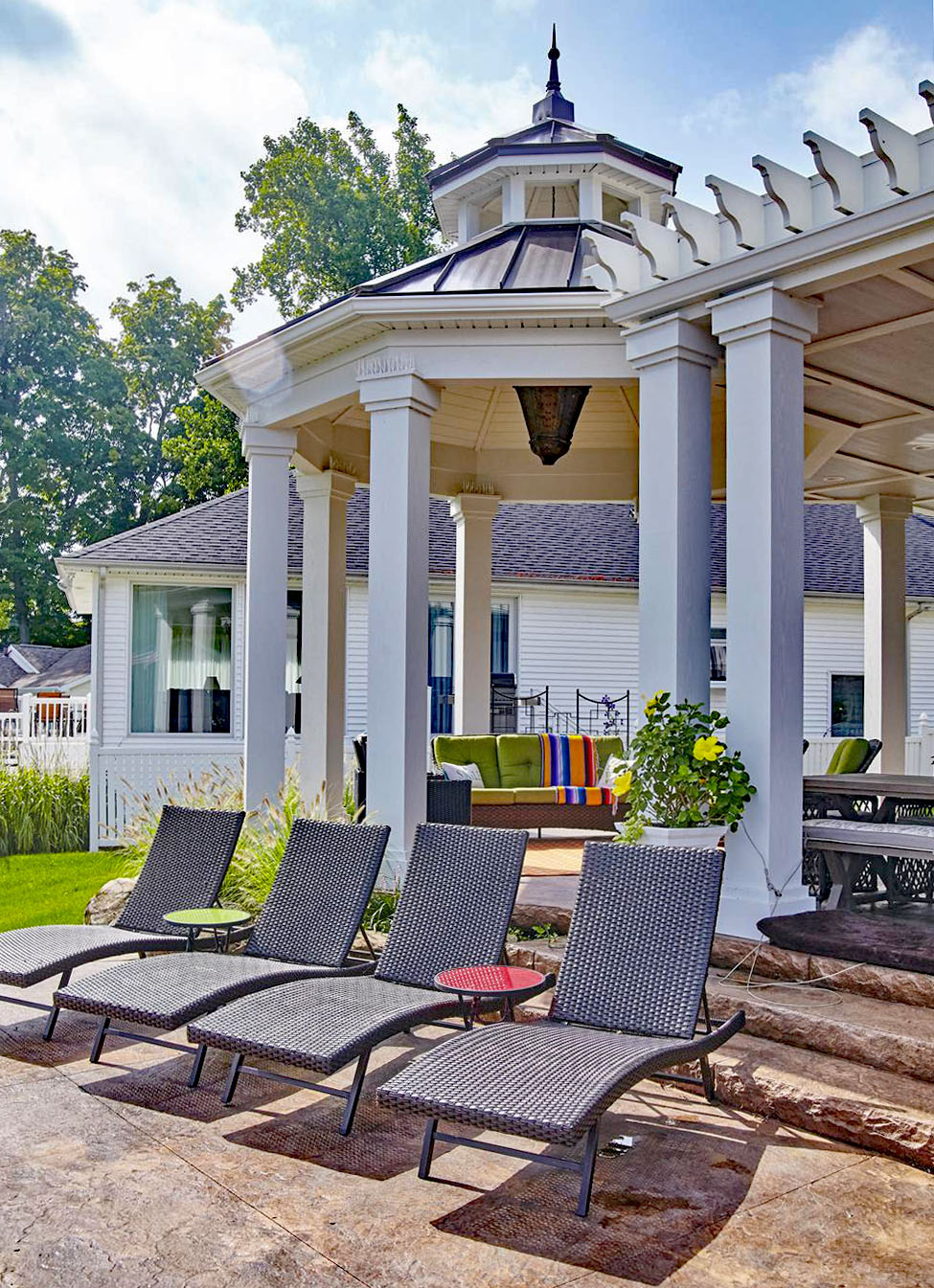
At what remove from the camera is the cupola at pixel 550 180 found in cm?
849

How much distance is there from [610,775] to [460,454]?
3287 millimetres

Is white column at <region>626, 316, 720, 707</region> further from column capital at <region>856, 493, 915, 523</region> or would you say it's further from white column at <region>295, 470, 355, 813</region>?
column capital at <region>856, 493, 915, 523</region>

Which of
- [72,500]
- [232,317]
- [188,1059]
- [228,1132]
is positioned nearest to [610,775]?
[188,1059]

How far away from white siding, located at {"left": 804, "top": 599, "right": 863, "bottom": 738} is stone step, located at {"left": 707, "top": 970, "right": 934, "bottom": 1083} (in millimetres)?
13230

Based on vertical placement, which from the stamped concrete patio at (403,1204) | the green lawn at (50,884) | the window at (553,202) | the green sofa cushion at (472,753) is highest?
the window at (553,202)

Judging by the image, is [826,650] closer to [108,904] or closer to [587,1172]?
[108,904]

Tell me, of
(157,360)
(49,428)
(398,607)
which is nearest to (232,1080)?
(398,607)

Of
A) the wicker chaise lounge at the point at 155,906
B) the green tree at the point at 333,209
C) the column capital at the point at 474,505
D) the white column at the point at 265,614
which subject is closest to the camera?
the wicker chaise lounge at the point at 155,906

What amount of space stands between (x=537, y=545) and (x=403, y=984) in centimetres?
1298

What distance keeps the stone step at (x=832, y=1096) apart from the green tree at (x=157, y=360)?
1247 inches

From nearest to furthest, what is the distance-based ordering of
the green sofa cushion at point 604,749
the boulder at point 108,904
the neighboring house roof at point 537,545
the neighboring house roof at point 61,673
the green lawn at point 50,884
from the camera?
the boulder at point 108,904 → the green lawn at point 50,884 → the green sofa cushion at point 604,749 → the neighboring house roof at point 537,545 → the neighboring house roof at point 61,673

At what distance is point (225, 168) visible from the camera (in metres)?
29.4

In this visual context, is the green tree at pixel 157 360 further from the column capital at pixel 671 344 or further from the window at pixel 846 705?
the column capital at pixel 671 344

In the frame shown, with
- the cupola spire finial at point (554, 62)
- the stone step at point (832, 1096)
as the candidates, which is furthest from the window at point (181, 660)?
the stone step at point (832, 1096)
